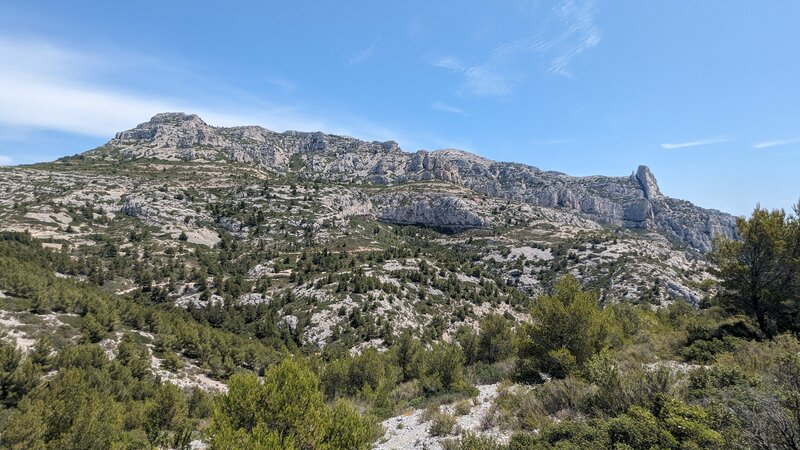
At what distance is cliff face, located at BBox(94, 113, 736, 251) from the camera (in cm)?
14550

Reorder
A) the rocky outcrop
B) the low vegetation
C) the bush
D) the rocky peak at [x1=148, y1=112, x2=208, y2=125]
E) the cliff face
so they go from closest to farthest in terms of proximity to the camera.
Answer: the low vegetation
the bush
the rocky outcrop
the cliff face
the rocky peak at [x1=148, y1=112, x2=208, y2=125]

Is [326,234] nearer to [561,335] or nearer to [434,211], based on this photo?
[434,211]

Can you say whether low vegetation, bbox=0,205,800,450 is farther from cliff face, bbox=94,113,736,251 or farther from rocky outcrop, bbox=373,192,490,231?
cliff face, bbox=94,113,736,251

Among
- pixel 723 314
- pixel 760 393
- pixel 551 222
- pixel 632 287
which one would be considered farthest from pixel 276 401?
pixel 551 222

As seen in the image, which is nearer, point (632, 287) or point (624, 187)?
point (632, 287)

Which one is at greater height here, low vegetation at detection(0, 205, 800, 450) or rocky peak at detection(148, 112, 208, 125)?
rocky peak at detection(148, 112, 208, 125)

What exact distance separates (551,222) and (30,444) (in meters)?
129

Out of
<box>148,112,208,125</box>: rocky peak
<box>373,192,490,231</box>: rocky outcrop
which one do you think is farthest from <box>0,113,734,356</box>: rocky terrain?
<box>148,112,208,125</box>: rocky peak

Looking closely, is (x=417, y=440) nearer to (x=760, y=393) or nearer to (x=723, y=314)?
(x=760, y=393)

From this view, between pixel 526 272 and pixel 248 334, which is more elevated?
pixel 526 272

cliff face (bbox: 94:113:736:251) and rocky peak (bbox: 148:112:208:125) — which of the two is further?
rocky peak (bbox: 148:112:208:125)

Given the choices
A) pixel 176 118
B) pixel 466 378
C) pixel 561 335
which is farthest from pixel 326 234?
pixel 176 118

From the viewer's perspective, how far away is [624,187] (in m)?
193

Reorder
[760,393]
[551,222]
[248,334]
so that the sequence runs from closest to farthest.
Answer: [760,393], [248,334], [551,222]
